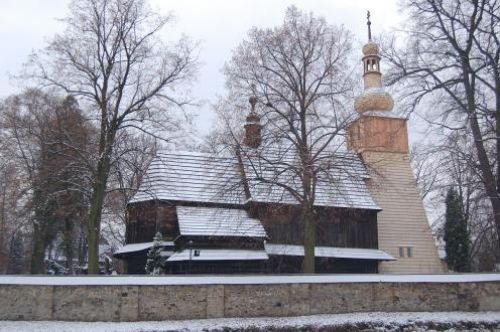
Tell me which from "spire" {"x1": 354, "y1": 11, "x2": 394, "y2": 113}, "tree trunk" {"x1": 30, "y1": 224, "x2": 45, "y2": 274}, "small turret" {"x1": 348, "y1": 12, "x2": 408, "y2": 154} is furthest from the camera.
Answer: "spire" {"x1": 354, "y1": 11, "x2": 394, "y2": 113}

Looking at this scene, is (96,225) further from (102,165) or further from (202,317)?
(202,317)

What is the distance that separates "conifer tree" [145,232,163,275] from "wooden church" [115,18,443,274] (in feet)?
1.46

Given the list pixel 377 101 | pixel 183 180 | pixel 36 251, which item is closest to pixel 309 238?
pixel 183 180

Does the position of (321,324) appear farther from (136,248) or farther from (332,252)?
(136,248)

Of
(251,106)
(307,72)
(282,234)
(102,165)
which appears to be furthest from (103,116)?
(282,234)

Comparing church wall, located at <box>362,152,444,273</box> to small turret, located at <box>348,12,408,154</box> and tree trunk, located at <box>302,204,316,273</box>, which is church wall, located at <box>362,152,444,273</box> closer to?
small turret, located at <box>348,12,408,154</box>

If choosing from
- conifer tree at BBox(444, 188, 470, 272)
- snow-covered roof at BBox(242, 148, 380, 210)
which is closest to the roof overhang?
snow-covered roof at BBox(242, 148, 380, 210)

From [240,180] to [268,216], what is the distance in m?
3.77

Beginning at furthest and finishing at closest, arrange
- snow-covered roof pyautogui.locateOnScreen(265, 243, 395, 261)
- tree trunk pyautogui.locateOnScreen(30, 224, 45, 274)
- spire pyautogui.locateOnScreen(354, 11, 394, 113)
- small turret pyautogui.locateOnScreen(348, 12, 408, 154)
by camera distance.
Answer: spire pyautogui.locateOnScreen(354, 11, 394, 113)
small turret pyautogui.locateOnScreen(348, 12, 408, 154)
tree trunk pyautogui.locateOnScreen(30, 224, 45, 274)
snow-covered roof pyautogui.locateOnScreen(265, 243, 395, 261)

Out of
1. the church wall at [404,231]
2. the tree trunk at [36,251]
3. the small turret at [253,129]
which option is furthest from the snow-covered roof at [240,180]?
the tree trunk at [36,251]

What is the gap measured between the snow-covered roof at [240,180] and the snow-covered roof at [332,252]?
2109 mm

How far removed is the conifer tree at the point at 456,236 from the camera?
33.4 metres

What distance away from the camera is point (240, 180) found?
804 inches

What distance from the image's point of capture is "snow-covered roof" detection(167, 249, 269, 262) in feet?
76.5
